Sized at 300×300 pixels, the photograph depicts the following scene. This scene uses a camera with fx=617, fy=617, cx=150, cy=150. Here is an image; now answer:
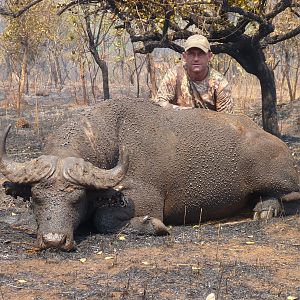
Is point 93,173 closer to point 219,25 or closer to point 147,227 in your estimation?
point 147,227

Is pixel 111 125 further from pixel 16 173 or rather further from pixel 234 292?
pixel 234 292

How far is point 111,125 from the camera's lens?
648cm

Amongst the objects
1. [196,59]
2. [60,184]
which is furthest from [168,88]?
[60,184]

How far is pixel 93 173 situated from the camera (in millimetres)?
5711

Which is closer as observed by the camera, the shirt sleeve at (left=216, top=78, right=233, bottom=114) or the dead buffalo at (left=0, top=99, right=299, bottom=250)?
the dead buffalo at (left=0, top=99, right=299, bottom=250)

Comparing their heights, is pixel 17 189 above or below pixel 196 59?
below

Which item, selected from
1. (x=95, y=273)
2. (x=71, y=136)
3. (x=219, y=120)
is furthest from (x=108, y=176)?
(x=219, y=120)

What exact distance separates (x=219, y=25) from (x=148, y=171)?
567 cm

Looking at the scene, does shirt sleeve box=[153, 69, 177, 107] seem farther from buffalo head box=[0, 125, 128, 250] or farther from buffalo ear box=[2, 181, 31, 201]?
buffalo ear box=[2, 181, 31, 201]

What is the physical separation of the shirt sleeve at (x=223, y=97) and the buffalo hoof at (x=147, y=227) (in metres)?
2.25

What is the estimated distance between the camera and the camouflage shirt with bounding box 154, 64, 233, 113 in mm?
7762

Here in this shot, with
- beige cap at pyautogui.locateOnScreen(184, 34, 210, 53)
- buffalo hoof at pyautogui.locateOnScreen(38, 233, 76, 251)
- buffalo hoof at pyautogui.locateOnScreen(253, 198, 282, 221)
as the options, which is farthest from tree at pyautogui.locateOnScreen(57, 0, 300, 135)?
buffalo hoof at pyautogui.locateOnScreen(38, 233, 76, 251)

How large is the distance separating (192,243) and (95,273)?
1297 mm

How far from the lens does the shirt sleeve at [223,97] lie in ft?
25.4
